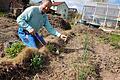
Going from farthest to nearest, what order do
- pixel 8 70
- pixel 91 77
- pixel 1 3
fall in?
pixel 1 3 < pixel 91 77 < pixel 8 70

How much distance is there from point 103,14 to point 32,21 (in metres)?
31.5

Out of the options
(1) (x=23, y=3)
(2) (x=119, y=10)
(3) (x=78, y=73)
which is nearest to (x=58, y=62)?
(3) (x=78, y=73)

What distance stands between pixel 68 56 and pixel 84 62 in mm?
810

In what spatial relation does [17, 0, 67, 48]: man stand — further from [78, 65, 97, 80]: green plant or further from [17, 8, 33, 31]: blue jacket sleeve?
[78, 65, 97, 80]: green plant

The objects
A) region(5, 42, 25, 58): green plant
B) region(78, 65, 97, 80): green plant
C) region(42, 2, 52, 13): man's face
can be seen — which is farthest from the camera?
region(42, 2, 52, 13): man's face

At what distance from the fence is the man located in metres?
29.6

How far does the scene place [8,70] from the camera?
4789 millimetres

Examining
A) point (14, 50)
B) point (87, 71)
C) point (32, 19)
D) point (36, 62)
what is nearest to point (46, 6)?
point (32, 19)

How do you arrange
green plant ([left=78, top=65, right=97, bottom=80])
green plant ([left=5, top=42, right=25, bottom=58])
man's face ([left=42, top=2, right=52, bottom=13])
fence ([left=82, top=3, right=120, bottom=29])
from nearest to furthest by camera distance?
green plant ([left=78, top=65, right=97, bottom=80]) → green plant ([left=5, top=42, right=25, bottom=58]) → man's face ([left=42, top=2, right=52, bottom=13]) → fence ([left=82, top=3, right=120, bottom=29])

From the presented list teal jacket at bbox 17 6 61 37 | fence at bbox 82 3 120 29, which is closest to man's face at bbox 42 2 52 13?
teal jacket at bbox 17 6 61 37

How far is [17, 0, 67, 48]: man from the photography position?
589cm

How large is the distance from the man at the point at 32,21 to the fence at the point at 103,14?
29.6m

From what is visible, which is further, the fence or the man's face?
the fence

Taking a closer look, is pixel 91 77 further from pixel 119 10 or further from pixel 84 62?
pixel 119 10
